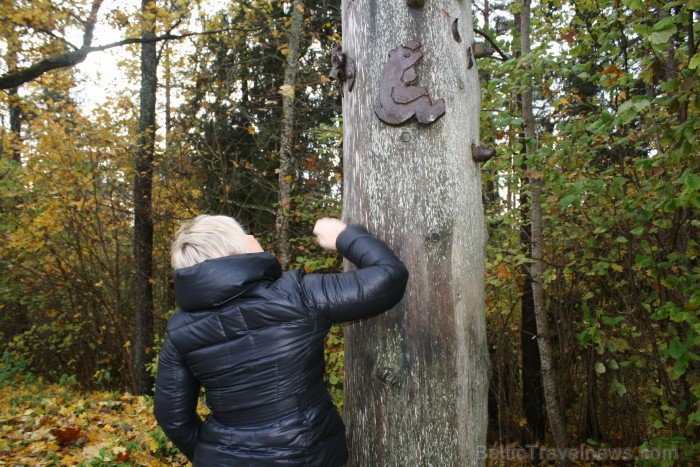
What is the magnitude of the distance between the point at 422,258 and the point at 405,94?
628 mm

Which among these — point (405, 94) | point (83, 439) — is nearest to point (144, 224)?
point (83, 439)

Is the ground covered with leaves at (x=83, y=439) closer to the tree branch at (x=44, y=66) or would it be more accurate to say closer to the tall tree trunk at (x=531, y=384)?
the tree branch at (x=44, y=66)

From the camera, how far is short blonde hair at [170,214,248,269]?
5.57 ft

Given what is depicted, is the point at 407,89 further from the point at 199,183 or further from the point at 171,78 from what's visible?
the point at 171,78

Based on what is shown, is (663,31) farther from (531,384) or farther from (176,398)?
(531,384)

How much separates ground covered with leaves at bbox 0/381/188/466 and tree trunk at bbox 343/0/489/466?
9.75 feet

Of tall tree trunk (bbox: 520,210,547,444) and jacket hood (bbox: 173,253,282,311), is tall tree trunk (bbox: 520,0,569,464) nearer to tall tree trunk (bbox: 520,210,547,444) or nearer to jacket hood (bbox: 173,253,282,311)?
tall tree trunk (bbox: 520,210,547,444)

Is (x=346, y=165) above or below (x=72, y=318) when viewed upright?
above

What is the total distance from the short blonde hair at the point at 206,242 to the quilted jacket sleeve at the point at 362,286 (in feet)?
1.04

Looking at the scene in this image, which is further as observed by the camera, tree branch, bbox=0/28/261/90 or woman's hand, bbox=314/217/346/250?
tree branch, bbox=0/28/261/90

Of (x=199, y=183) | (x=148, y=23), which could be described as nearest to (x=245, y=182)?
(x=199, y=183)

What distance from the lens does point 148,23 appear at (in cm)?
779

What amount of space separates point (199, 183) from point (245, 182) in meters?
0.84

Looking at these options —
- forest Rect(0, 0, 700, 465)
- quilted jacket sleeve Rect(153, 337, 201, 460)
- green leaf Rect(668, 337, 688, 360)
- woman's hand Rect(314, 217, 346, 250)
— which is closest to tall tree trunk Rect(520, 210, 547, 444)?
forest Rect(0, 0, 700, 465)
